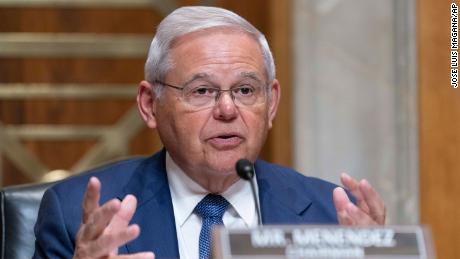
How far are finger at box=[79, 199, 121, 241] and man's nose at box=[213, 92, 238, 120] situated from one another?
61 centimetres

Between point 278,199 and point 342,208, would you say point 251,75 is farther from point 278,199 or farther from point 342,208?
point 342,208

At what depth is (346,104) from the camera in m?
4.95

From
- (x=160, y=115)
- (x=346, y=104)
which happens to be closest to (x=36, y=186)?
(x=160, y=115)

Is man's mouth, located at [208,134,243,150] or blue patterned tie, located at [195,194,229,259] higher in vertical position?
man's mouth, located at [208,134,243,150]

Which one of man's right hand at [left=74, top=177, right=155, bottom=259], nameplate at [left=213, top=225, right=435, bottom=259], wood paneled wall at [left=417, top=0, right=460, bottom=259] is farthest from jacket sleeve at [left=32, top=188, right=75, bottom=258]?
wood paneled wall at [left=417, top=0, right=460, bottom=259]

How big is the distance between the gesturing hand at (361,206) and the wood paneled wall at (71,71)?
2.46m

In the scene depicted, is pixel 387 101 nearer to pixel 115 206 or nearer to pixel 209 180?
pixel 209 180

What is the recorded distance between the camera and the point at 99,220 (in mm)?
2494

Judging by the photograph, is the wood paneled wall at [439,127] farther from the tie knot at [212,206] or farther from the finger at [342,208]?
the finger at [342,208]

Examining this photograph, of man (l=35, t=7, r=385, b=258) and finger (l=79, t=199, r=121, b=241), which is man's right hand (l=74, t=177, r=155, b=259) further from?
man (l=35, t=7, r=385, b=258)

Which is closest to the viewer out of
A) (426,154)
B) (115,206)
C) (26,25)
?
(115,206)

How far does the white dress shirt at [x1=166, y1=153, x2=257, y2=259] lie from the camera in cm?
307

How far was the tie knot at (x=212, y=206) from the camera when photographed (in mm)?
3105

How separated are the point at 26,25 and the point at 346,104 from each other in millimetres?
1474
